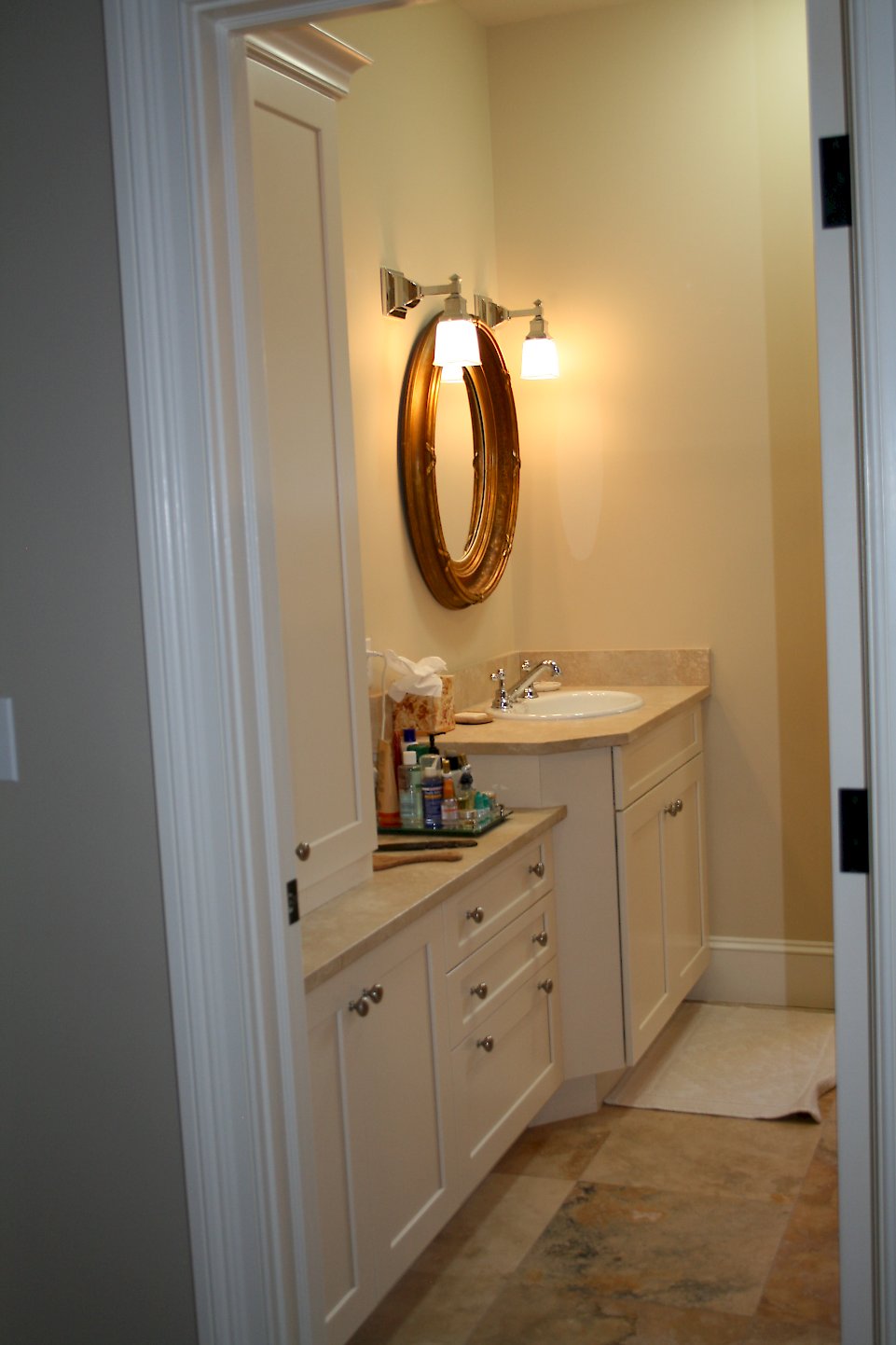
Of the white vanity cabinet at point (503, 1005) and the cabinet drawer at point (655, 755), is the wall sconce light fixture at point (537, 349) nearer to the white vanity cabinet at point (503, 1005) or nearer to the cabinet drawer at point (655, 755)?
the cabinet drawer at point (655, 755)

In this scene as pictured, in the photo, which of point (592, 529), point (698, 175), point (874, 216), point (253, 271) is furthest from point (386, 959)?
point (698, 175)

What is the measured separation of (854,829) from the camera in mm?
1338

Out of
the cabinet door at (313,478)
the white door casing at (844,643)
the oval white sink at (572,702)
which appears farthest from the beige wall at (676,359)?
the white door casing at (844,643)

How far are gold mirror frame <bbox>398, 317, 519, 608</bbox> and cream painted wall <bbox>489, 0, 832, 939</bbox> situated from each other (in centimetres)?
23

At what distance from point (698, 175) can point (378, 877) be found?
7.74ft

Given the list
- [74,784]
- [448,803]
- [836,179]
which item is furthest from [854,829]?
[448,803]

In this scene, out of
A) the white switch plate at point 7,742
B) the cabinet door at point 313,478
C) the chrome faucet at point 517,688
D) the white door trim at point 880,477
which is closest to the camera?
the white door trim at point 880,477

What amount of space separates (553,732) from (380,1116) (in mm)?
1178

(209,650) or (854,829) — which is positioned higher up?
(209,650)

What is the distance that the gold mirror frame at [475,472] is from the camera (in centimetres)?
336

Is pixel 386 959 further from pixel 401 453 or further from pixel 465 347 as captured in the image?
pixel 465 347

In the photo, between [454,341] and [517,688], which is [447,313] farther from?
[517,688]

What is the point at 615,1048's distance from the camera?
3211mm

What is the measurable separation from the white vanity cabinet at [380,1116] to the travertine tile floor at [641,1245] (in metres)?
0.20
